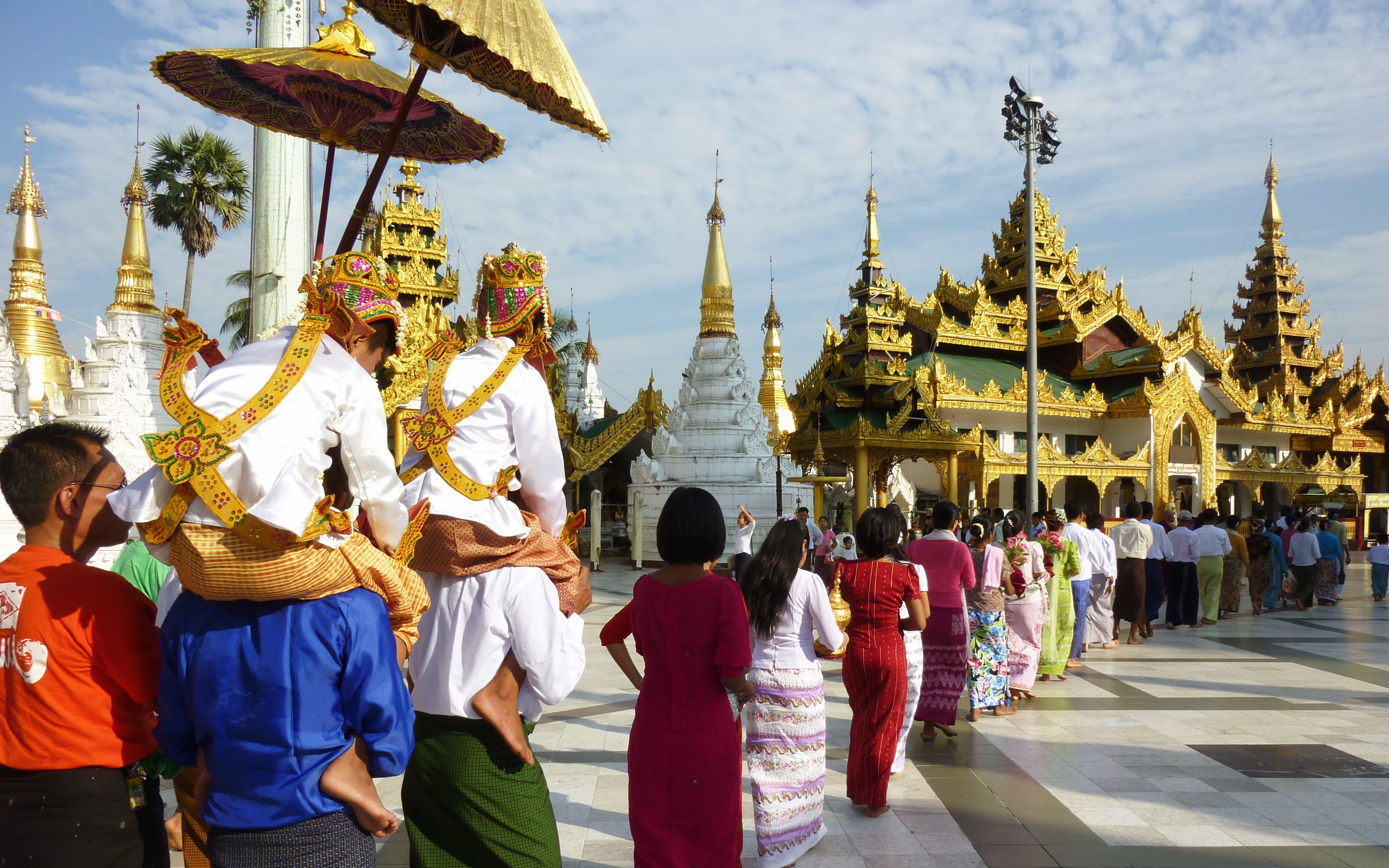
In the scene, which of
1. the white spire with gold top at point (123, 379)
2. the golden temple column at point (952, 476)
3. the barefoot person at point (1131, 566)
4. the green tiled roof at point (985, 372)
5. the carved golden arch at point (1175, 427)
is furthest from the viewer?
the carved golden arch at point (1175, 427)

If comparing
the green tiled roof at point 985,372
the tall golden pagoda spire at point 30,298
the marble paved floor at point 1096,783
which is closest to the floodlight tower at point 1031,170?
the marble paved floor at point 1096,783

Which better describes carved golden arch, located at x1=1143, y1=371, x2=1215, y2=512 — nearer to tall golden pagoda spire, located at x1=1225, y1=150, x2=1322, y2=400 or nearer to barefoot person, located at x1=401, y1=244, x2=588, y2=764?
tall golden pagoda spire, located at x1=1225, y1=150, x2=1322, y2=400

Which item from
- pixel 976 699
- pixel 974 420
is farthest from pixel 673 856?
pixel 974 420

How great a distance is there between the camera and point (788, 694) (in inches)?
165

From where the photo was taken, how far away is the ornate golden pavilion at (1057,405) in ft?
73.8

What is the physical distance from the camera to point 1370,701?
7.62 meters

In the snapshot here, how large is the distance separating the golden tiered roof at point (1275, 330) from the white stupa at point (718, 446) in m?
22.3

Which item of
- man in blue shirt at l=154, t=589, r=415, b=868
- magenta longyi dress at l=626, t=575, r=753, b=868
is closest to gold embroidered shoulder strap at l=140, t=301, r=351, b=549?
man in blue shirt at l=154, t=589, r=415, b=868

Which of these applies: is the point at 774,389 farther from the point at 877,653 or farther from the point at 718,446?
the point at 877,653

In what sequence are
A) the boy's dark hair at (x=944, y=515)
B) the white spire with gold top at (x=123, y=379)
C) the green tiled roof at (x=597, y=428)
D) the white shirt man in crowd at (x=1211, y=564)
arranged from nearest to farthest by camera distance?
the boy's dark hair at (x=944, y=515), the white shirt man in crowd at (x=1211, y=564), the white spire with gold top at (x=123, y=379), the green tiled roof at (x=597, y=428)

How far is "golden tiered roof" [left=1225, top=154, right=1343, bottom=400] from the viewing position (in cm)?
3566

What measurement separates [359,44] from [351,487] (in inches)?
165

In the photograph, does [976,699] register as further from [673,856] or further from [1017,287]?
[1017,287]

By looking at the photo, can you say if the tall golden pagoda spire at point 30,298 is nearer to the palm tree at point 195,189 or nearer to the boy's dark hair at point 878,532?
the palm tree at point 195,189
